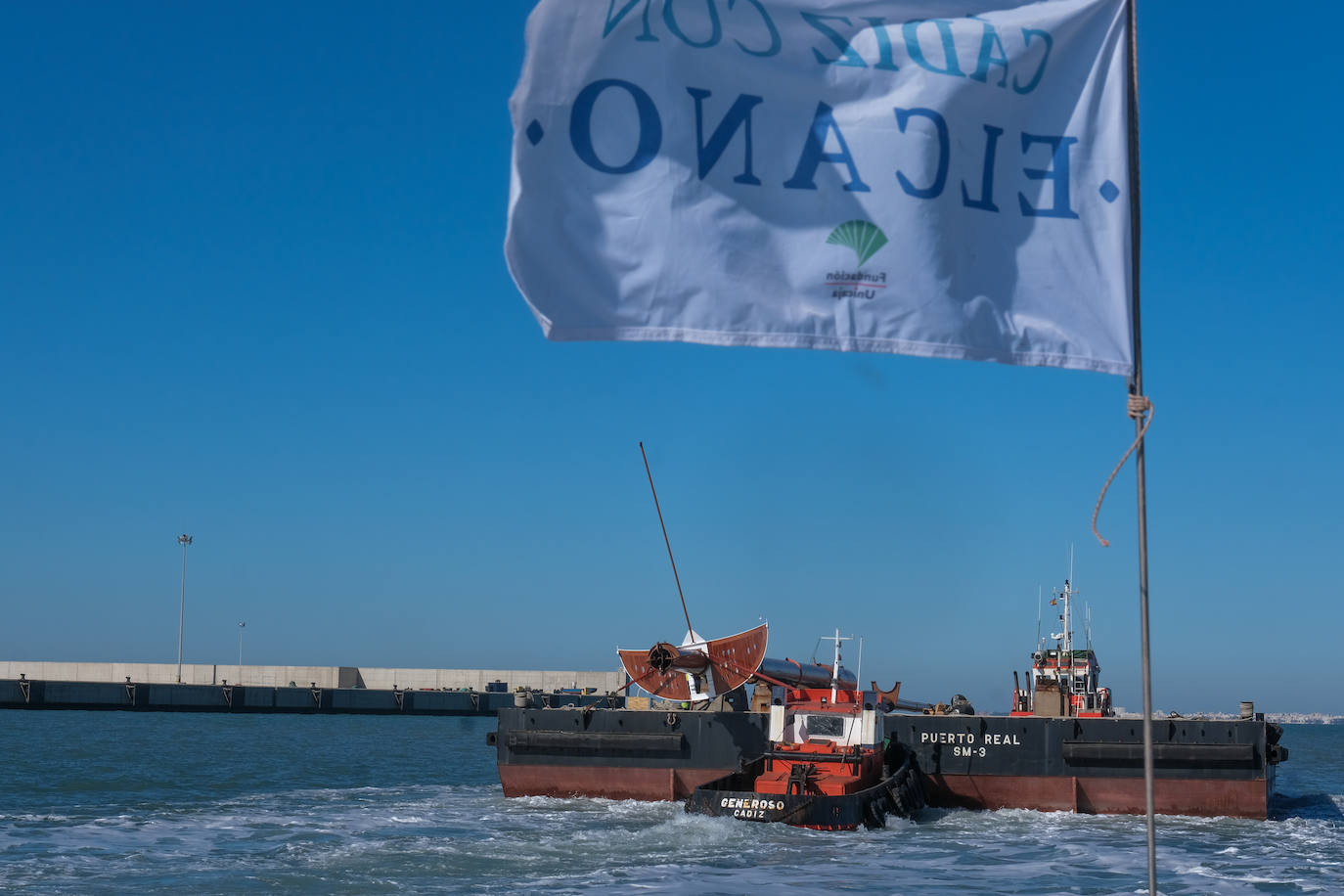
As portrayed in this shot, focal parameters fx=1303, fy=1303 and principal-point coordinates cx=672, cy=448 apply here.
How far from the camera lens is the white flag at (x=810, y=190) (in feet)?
23.0

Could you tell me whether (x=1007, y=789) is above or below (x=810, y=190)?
below

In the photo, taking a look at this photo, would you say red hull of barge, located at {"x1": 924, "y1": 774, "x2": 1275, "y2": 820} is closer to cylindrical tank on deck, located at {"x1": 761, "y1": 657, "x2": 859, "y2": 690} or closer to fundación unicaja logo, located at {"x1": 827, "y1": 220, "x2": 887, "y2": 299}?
cylindrical tank on deck, located at {"x1": 761, "y1": 657, "x2": 859, "y2": 690}

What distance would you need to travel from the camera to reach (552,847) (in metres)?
28.1

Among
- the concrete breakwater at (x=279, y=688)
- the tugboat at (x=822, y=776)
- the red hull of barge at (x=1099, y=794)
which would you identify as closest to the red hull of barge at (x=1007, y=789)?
the red hull of barge at (x=1099, y=794)

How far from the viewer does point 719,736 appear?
3600 centimetres

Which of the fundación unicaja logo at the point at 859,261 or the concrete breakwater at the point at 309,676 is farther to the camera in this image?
the concrete breakwater at the point at 309,676

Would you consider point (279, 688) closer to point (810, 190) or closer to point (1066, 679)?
point (1066, 679)

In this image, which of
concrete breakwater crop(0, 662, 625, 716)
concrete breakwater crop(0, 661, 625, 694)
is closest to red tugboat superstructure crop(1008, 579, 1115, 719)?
concrete breakwater crop(0, 662, 625, 716)

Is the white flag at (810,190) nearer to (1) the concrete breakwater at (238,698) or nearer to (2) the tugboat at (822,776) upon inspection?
(2) the tugboat at (822,776)

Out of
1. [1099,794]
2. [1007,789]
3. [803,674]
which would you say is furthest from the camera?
[803,674]

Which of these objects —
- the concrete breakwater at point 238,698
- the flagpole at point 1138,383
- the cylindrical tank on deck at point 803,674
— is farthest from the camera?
the concrete breakwater at point 238,698

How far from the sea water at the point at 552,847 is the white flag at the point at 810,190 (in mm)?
18112

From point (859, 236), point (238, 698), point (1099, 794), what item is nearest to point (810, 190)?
point (859, 236)

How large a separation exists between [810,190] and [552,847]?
23536mm
